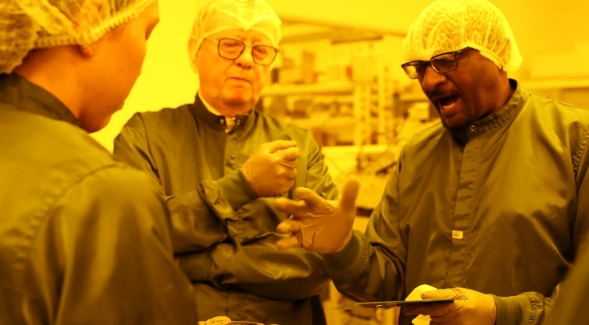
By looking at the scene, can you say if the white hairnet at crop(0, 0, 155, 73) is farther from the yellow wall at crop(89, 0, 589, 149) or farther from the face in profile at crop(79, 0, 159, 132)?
the yellow wall at crop(89, 0, 589, 149)

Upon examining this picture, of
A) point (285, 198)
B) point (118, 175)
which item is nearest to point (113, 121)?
point (285, 198)

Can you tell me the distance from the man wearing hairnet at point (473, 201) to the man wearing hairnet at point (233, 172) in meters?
0.10

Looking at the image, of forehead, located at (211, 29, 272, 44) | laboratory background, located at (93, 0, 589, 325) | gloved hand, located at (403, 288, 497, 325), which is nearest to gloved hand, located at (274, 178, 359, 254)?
gloved hand, located at (403, 288, 497, 325)

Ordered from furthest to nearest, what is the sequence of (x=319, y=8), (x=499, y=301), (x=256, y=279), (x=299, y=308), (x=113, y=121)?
(x=319, y=8) < (x=113, y=121) < (x=299, y=308) < (x=256, y=279) < (x=499, y=301)

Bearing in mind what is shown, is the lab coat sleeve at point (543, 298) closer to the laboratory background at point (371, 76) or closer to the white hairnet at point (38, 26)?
the white hairnet at point (38, 26)

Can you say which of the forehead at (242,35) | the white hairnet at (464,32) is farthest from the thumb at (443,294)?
the forehead at (242,35)

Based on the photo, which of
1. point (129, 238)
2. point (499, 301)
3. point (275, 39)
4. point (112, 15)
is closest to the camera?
point (129, 238)

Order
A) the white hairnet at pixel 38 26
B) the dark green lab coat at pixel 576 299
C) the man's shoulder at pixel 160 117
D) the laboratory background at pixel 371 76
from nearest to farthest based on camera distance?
the dark green lab coat at pixel 576 299, the white hairnet at pixel 38 26, the man's shoulder at pixel 160 117, the laboratory background at pixel 371 76

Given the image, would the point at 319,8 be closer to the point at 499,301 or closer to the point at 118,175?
the point at 499,301

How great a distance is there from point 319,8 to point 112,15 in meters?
2.26

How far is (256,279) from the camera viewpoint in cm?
171

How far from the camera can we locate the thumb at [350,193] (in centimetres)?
168

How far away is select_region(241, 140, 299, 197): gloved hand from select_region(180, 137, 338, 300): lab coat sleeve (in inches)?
6.3

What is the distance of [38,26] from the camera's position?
34.1 inches
